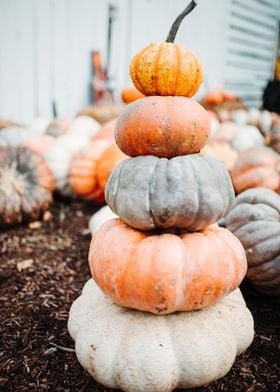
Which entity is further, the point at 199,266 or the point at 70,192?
the point at 70,192

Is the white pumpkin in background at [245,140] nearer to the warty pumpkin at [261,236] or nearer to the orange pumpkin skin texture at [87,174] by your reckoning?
the orange pumpkin skin texture at [87,174]

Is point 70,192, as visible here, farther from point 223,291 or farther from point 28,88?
point 223,291

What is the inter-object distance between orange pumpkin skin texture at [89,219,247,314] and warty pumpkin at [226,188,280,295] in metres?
0.71

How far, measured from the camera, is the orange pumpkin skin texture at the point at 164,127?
5.44 ft

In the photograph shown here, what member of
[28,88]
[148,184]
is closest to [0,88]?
[28,88]

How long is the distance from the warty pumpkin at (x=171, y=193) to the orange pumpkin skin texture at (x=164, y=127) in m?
0.06

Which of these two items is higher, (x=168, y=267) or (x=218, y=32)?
(x=218, y=32)

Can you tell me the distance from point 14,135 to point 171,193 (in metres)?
3.93

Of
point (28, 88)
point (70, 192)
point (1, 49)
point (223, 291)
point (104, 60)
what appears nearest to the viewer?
point (223, 291)

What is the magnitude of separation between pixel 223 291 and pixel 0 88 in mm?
5292

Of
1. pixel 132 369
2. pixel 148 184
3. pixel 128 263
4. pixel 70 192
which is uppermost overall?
pixel 148 184

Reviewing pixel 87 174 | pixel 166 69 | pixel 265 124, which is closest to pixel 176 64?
pixel 166 69

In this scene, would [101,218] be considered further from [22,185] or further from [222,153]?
[222,153]

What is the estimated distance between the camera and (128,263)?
1614 mm
